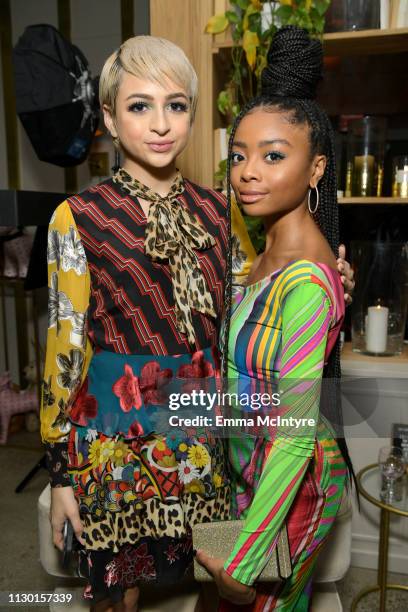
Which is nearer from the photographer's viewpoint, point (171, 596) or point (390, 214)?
point (171, 596)

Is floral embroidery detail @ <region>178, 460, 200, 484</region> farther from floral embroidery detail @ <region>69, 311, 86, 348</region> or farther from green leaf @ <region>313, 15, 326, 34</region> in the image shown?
green leaf @ <region>313, 15, 326, 34</region>

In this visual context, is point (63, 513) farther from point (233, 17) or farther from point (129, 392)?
point (233, 17)

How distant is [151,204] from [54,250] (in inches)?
8.1

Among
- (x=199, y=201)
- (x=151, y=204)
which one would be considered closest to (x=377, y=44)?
(x=199, y=201)

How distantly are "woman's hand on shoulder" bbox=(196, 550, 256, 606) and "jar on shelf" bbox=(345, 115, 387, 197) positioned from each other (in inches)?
56.0

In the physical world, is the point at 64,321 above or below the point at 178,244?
below

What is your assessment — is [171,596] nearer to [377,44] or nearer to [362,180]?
[362,180]

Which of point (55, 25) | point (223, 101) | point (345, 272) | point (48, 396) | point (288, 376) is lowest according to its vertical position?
point (48, 396)

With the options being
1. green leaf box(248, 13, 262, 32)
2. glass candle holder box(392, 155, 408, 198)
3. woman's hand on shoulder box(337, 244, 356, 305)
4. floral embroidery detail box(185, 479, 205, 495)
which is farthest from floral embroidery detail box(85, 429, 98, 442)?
glass candle holder box(392, 155, 408, 198)

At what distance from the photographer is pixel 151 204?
105cm

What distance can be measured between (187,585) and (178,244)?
89cm

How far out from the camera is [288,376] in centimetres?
82

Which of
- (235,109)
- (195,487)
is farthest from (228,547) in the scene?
(235,109)

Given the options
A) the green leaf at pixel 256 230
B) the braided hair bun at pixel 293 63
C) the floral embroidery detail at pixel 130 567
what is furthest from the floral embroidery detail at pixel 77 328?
the green leaf at pixel 256 230
